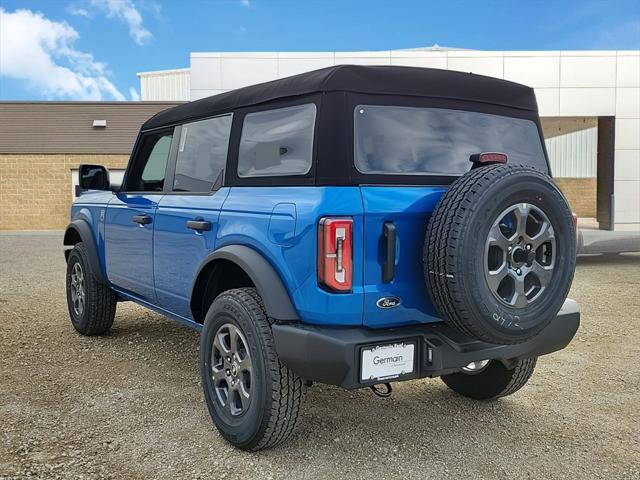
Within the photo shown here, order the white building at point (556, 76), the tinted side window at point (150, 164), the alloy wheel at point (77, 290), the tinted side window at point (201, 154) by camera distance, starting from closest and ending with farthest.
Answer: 1. the tinted side window at point (201, 154)
2. the tinted side window at point (150, 164)
3. the alloy wheel at point (77, 290)
4. the white building at point (556, 76)

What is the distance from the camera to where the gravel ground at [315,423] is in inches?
119

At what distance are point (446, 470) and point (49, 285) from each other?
7.33 meters

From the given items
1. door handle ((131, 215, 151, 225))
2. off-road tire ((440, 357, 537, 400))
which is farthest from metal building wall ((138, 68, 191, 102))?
off-road tire ((440, 357, 537, 400))

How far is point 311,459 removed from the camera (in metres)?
3.10

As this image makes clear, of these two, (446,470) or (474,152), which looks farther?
(474,152)

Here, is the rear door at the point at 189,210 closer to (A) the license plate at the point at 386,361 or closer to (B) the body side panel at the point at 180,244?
(B) the body side panel at the point at 180,244

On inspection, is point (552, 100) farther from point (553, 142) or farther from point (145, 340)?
point (145, 340)

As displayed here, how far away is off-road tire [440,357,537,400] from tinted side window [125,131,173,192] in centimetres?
246

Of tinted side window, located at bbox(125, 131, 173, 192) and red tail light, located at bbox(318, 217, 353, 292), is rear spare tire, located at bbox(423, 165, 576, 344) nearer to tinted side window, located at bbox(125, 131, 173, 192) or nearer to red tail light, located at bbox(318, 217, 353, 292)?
red tail light, located at bbox(318, 217, 353, 292)

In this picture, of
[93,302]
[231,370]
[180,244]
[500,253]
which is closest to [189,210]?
[180,244]

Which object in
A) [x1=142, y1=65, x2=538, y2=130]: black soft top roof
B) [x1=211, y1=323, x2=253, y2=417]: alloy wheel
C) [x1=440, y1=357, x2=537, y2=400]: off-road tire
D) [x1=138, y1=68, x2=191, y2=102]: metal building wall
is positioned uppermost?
[x1=138, y1=68, x2=191, y2=102]: metal building wall

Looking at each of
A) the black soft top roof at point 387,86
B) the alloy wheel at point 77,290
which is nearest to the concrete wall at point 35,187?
the alloy wheel at point 77,290

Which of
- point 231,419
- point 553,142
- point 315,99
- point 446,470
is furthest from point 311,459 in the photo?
point 553,142

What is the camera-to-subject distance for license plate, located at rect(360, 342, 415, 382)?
269cm
